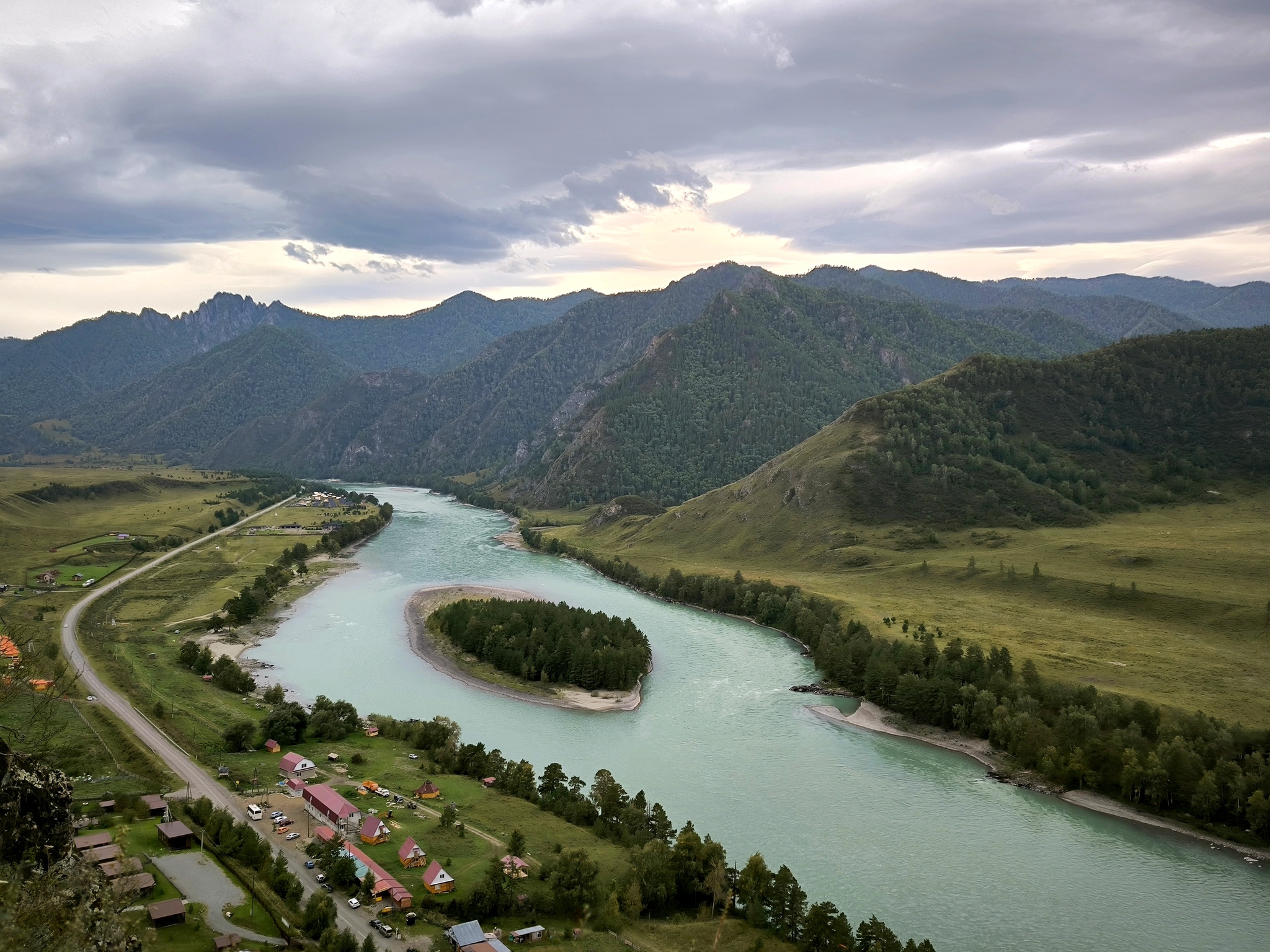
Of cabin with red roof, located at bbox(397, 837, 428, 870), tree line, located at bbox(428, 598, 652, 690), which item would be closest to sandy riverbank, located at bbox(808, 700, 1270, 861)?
tree line, located at bbox(428, 598, 652, 690)

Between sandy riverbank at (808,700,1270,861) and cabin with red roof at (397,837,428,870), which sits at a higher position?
cabin with red roof at (397,837,428,870)

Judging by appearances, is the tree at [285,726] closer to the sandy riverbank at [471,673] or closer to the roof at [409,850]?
the sandy riverbank at [471,673]

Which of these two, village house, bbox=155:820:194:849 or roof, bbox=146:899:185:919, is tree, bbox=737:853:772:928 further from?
village house, bbox=155:820:194:849

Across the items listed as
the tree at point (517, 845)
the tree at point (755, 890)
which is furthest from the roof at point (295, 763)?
the tree at point (755, 890)

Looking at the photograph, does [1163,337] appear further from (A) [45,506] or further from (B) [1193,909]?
(A) [45,506]

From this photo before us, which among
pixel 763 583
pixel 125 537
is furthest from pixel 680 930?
pixel 125 537
